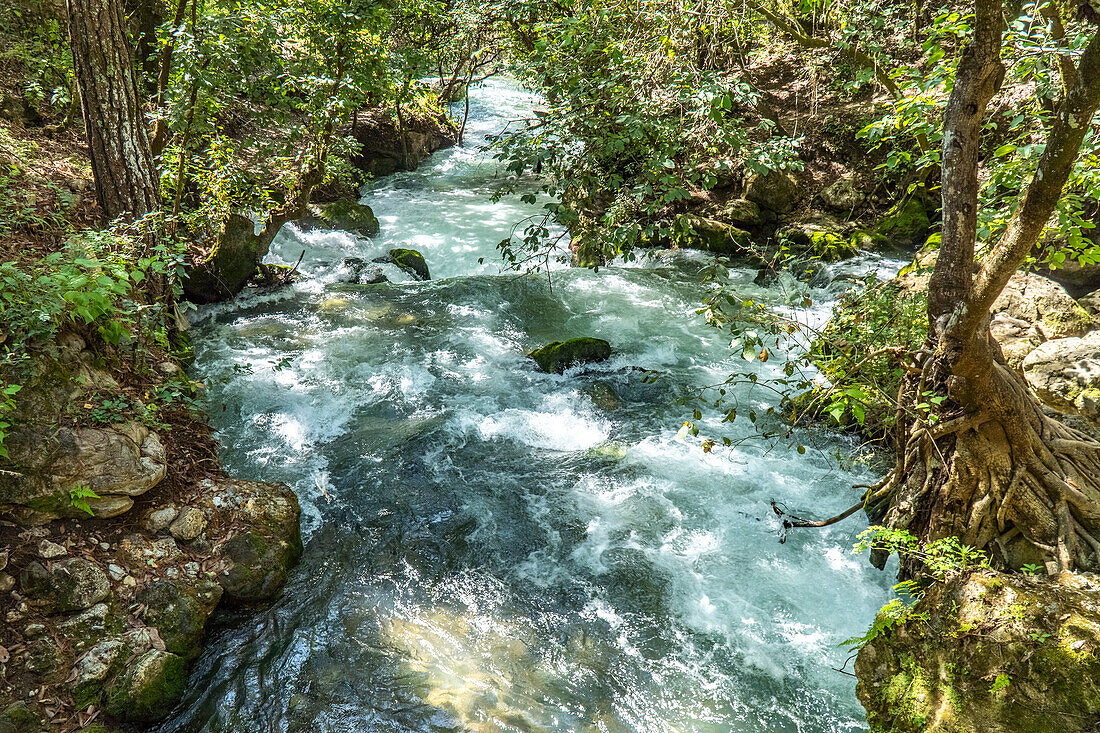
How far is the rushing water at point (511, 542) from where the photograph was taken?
3902 millimetres

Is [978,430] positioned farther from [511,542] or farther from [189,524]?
[189,524]

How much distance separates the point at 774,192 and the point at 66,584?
12.2m

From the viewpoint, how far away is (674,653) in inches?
167

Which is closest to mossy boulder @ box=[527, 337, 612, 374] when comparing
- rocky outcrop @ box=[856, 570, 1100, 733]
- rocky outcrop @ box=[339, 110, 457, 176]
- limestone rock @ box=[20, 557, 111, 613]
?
rocky outcrop @ box=[856, 570, 1100, 733]

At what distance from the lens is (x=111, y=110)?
5602 millimetres

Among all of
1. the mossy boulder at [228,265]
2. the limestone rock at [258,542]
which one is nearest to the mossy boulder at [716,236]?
the mossy boulder at [228,265]

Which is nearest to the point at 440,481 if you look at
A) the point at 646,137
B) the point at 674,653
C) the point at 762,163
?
the point at 674,653

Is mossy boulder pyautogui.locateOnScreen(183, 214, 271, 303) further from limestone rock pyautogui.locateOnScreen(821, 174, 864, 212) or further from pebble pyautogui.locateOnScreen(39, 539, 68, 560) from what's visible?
limestone rock pyautogui.locateOnScreen(821, 174, 864, 212)

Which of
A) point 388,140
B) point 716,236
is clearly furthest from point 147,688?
point 388,140

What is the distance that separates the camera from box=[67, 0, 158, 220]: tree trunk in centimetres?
540

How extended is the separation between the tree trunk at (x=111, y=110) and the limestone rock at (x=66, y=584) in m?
3.29

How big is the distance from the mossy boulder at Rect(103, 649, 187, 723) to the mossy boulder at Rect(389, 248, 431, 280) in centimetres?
797

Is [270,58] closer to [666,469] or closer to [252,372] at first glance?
[252,372]

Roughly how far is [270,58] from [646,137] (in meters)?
5.76
